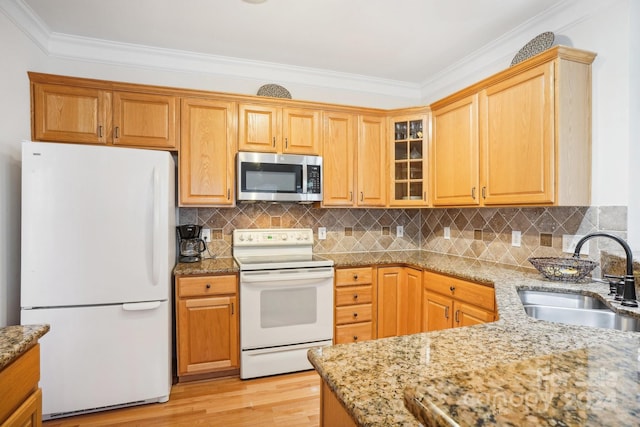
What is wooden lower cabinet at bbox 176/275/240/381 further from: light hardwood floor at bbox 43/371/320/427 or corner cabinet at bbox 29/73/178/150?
corner cabinet at bbox 29/73/178/150

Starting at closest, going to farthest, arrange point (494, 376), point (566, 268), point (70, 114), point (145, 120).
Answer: point (494, 376) → point (566, 268) → point (70, 114) → point (145, 120)

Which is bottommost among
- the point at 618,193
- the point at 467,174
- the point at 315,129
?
the point at 618,193

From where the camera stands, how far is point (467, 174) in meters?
2.72

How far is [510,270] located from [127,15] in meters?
3.22

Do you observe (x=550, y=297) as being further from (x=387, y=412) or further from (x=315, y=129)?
(x=315, y=129)

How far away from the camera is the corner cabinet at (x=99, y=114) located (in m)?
2.46

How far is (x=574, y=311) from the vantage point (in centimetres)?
171

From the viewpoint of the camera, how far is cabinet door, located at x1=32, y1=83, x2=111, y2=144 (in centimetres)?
245

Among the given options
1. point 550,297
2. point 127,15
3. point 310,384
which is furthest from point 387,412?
point 127,15

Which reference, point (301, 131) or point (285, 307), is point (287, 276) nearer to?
point (285, 307)

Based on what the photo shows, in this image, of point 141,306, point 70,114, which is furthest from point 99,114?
Result: point 141,306

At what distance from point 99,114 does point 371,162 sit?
224 centimetres

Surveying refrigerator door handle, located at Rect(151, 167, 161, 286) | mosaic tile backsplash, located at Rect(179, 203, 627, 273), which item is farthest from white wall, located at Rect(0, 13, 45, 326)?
mosaic tile backsplash, located at Rect(179, 203, 627, 273)

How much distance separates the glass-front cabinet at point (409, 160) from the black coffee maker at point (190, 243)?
69.4 inches
